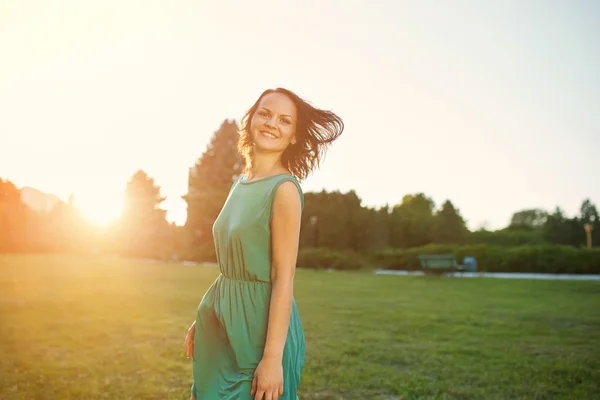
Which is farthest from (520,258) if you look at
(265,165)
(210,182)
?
(265,165)

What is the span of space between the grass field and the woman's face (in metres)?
3.56

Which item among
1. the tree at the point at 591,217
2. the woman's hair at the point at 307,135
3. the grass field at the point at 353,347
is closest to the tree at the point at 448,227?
the tree at the point at 591,217

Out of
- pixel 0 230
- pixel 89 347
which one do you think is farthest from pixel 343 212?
pixel 89 347

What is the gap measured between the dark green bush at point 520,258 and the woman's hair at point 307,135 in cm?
2716

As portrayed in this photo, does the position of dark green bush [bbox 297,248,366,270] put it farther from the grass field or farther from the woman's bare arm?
the woman's bare arm

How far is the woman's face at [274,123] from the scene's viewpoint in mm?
2158

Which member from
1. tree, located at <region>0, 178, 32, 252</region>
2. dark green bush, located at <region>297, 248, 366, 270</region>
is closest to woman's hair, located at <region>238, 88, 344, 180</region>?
tree, located at <region>0, 178, 32, 252</region>

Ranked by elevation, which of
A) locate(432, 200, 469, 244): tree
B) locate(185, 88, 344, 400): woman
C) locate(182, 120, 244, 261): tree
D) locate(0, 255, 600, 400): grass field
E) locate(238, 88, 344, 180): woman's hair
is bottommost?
locate(0, 255, 600, 400): grass field

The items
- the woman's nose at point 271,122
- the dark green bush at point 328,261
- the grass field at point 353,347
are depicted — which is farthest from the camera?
the dark green bush at point 328,261

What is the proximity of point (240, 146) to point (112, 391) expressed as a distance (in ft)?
12.0

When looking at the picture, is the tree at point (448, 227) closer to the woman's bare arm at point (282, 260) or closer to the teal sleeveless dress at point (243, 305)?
the teal sleeveless dress at point (243, 305)

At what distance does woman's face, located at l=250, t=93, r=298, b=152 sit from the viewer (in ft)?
7.08

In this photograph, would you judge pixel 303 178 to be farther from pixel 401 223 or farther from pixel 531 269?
pixel 401 223

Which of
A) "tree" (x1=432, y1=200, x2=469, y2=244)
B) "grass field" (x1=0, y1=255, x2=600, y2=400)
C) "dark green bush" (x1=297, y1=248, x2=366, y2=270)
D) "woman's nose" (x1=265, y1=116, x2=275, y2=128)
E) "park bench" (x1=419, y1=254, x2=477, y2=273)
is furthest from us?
"tree" (x1=432, y1=200, x2=469, y2=244)
